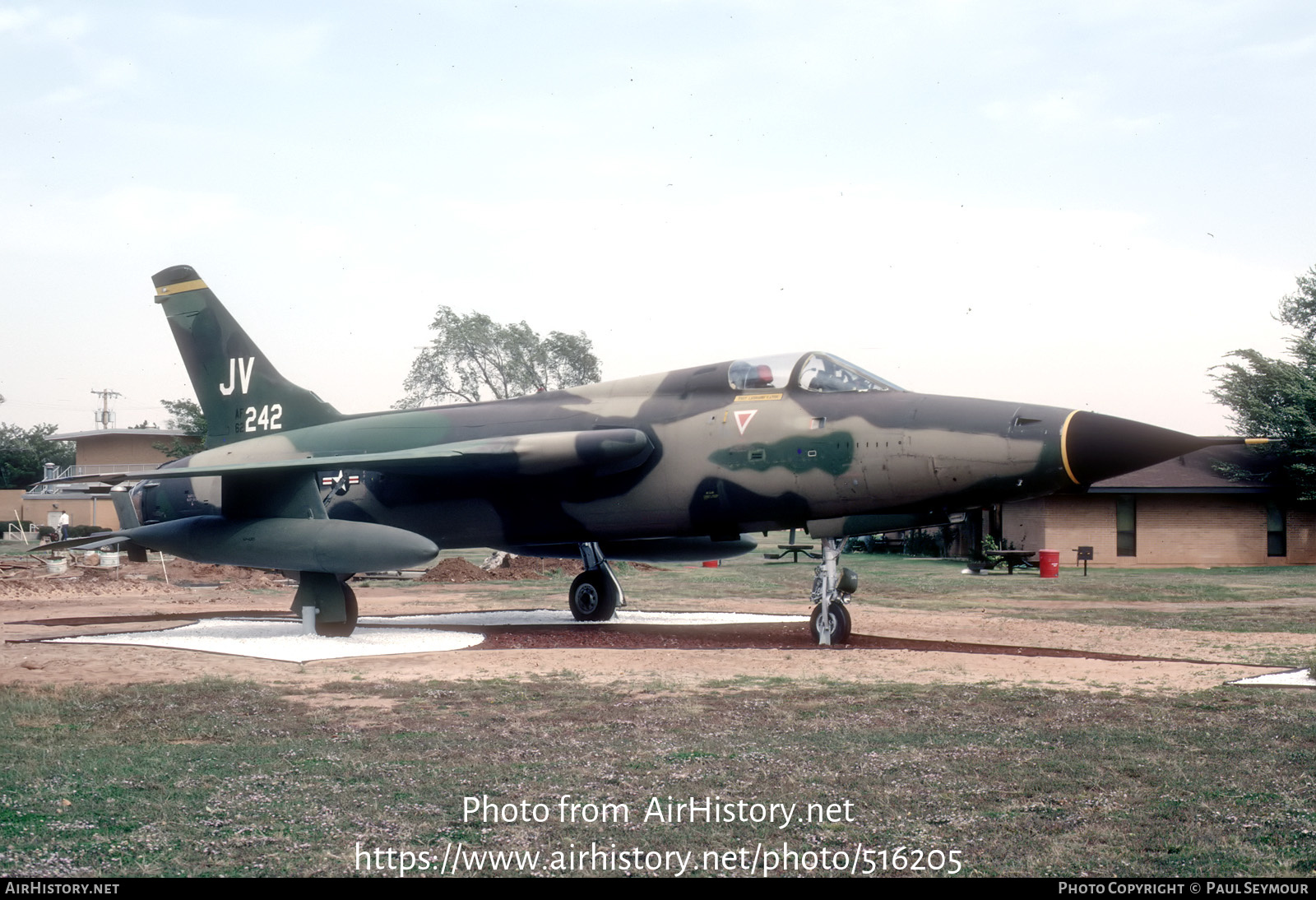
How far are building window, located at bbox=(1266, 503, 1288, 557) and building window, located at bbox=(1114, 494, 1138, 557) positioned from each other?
5.43 metres

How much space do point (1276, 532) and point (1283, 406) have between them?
478cm

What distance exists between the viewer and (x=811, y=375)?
15.2 meters

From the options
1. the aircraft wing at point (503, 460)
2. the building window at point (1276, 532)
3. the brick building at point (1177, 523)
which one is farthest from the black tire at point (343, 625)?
the building window at point (1276, 532)

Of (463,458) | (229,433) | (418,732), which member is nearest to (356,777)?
(418,732)

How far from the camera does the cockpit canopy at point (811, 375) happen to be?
15.1m

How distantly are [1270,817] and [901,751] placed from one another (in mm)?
2383

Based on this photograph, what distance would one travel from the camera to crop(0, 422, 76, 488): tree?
104688 millimetres

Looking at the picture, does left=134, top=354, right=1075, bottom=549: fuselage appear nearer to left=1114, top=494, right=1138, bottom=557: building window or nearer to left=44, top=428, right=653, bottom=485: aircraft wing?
left=44, top=428, right=653, bottom=485: aircraft wing

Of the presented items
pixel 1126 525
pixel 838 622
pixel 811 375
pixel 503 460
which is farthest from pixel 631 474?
pixel 1126 525

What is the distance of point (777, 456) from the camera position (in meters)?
15.1

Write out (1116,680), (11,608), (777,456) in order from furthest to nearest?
1. (11,608)
2. (777,456)
3. (1116,680)

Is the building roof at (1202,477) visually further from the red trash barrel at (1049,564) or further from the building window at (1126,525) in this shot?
the red trash barrel at (1049,564)

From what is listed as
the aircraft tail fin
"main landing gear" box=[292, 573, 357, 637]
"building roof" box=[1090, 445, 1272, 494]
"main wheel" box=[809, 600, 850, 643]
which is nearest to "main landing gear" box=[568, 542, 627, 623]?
"main landing gear" box=[292, 573, 357, 637]
